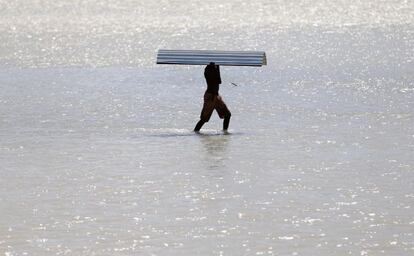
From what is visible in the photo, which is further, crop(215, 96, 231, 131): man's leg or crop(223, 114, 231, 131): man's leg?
crop(223, 114, 231, 131): man's leg

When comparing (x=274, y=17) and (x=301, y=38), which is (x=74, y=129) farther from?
(x=274, y=17)

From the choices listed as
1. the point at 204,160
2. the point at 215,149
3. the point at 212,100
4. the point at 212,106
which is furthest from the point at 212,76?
the point at 204,160

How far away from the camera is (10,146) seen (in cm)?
2139

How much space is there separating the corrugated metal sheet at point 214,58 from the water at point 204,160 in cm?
121

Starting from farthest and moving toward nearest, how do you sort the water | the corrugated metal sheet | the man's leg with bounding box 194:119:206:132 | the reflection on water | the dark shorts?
the man's leg with bounding box 194:119:206:132 → the corrugated metal sheet → the dark shorts → the reflection on water → the water

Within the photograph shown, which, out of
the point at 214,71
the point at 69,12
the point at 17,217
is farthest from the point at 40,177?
the point at 69,12

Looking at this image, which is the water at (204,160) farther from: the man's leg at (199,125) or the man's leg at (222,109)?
the man's leg at (222,109)

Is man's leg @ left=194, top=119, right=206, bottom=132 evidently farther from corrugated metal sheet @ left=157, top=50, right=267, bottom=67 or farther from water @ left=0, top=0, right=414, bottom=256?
corrugated metal sheet @ left=157, top=50, right=267, bottom=67

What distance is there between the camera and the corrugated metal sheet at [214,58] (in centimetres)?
2281

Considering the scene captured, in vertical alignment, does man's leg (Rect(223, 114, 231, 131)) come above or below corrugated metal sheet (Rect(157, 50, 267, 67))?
below

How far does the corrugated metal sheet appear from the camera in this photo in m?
22.8

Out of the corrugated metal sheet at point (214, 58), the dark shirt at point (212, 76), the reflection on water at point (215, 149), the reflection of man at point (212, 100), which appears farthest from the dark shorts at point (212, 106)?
the corrugated metal sheet at point (214, 58)

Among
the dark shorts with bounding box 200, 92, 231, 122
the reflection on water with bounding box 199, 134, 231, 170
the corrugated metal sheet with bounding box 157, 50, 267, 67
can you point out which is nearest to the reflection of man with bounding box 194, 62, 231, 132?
the dark shorts with bounding box 200, 92, 231, 122

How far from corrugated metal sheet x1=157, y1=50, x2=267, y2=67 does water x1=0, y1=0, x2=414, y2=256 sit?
3.96ft
